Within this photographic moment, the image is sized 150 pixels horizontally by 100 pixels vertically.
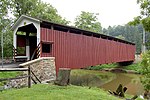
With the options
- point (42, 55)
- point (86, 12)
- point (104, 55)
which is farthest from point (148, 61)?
point (86, 12)

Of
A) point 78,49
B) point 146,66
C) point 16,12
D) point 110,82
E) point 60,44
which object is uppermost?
point 16,12

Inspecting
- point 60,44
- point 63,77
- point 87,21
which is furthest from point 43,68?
point 87,21

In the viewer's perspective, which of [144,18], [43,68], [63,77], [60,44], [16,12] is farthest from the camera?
[16,12]

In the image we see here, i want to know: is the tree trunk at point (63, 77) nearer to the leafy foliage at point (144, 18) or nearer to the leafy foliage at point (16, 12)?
the leafy foliage at point (144, 18)

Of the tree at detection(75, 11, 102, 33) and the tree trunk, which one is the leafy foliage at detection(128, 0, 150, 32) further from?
the tree at detection(75, 11, 102, 33)

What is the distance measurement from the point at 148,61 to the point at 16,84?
6388 mm

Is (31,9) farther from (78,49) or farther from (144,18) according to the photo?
(144,18)

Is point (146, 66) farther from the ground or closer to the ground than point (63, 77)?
farther from the ground

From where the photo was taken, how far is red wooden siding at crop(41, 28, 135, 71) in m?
13.4

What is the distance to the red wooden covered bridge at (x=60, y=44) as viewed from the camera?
12711 millimetres

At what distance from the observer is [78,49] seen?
52.4 feet

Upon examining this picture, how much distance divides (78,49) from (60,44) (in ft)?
8.08

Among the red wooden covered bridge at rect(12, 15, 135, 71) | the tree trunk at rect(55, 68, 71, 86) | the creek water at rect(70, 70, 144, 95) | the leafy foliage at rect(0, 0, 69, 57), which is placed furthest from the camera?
the leafy foliage at rect(0, 0, 69, 57)

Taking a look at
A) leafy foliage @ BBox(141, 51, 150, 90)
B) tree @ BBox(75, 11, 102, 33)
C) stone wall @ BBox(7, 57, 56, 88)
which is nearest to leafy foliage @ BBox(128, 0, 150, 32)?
leafy foliage @ BBox(141, 51, 150, 90)
